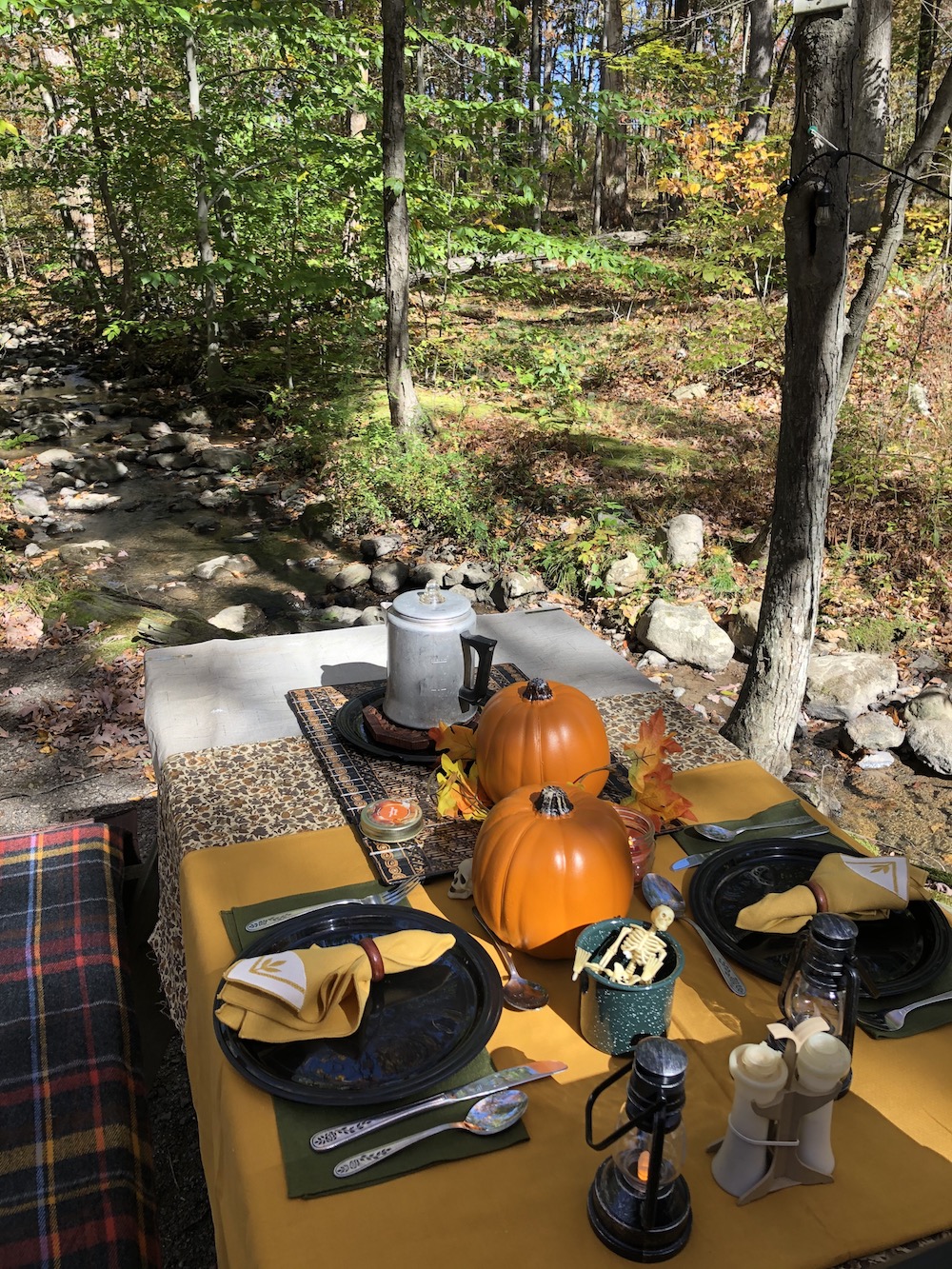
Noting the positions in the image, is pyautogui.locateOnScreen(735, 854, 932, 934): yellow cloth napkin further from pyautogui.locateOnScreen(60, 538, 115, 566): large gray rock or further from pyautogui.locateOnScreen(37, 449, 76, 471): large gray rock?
pyautogui.locateOnScreen(37, 449, 76, 471): large gray rock

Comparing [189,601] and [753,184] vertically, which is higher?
[753,184]

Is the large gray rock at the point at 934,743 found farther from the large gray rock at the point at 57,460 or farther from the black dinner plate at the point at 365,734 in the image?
the large gray rock at the point at 57,460

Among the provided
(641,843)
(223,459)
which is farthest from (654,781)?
(223,459)

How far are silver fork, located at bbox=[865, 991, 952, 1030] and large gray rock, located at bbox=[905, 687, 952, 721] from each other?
3317 millimetres

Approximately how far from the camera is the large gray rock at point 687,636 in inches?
201

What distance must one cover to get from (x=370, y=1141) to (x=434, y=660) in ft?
3.21

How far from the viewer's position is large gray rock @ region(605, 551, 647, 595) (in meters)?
5.76

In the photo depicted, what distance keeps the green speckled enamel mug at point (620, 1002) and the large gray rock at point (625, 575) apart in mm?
4565

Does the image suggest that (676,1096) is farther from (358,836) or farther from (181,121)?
(181,121)

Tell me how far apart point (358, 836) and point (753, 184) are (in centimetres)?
888

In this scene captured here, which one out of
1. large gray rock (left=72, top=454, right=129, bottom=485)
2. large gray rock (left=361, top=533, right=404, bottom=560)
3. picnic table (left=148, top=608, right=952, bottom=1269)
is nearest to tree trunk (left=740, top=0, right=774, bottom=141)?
large gray rock (left=361, top=533, right=404, bottom=560)

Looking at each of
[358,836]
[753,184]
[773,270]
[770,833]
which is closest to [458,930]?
[358,836]

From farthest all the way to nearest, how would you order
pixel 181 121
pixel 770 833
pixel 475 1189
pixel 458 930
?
pixel 181 121, pixel 770 833, pixel 458 930, pixel 475 1189

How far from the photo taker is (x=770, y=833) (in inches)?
69.4
